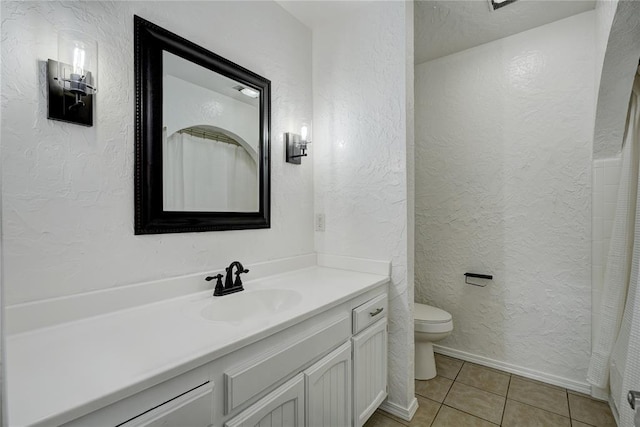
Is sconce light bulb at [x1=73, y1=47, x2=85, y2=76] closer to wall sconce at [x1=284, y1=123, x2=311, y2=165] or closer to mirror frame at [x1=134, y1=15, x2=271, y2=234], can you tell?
Result: mirror frame at [x1=134, y1=15, x2=271, y2=234]

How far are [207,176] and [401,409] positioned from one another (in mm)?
1696

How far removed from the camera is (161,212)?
1296 millimetres

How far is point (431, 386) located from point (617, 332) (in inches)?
43.5

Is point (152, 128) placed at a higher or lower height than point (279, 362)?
higher

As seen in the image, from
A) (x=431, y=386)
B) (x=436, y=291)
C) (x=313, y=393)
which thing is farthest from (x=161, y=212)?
(x=436, y=291)

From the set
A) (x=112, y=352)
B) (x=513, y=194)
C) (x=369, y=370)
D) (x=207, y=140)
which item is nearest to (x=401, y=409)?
(x=369, y=370)

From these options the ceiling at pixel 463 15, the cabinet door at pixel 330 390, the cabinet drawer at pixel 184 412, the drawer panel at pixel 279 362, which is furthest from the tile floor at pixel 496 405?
the ceiling at pixel 463 15

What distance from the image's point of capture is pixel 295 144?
1.92 metres

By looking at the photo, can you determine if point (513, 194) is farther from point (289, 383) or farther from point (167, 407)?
point (167, 407)

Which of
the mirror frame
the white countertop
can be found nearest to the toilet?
the white countertop

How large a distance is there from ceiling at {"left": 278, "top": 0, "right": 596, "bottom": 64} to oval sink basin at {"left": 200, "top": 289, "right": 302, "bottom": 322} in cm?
176

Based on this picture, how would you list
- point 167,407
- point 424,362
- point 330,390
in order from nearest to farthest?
1. point 167,407
2. point 330,390
3. point 424,362

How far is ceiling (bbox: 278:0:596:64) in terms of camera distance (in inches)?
73.9

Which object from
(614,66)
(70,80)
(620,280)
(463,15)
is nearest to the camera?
(70,80)
